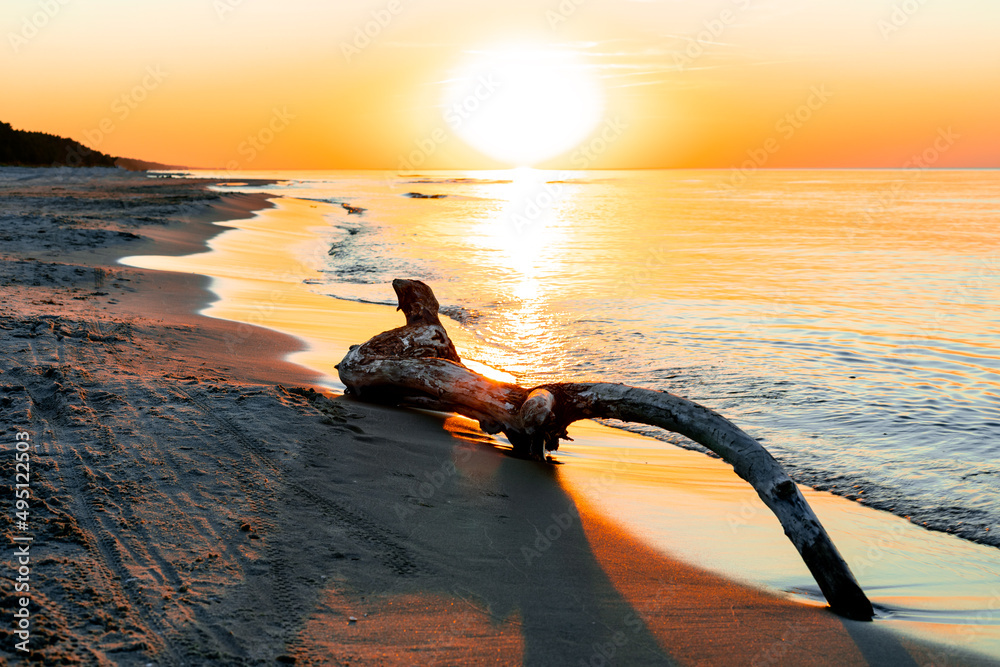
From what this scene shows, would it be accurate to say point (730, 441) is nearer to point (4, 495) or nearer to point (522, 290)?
point (4, 495)

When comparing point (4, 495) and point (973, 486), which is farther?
point (973, 486)

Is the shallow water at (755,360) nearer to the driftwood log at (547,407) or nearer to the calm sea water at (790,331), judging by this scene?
the calm sea water at (790,331)

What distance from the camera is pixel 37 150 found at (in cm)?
7581

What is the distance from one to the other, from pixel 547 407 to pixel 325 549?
2.20 metres

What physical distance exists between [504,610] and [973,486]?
3960 mm

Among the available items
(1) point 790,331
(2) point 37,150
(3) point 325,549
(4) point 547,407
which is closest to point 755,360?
(1) point 790,331

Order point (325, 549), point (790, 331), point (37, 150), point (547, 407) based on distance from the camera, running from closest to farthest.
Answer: point (325, 549)
point (547, 407)
point (790, 331)
point (37, 150)

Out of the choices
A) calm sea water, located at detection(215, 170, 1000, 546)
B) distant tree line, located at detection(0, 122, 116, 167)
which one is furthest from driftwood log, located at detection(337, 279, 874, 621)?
distant tree line, located at detection(0, 122, 116, 167)

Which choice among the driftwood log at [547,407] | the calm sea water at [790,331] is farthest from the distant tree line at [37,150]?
the driftwood log at [547,407]

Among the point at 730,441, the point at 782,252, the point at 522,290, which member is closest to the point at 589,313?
the point at 522,290

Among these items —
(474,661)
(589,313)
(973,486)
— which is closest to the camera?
(474,661)

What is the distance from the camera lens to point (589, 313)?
38.1 ft

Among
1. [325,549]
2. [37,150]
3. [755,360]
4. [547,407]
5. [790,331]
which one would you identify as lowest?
[325,549]

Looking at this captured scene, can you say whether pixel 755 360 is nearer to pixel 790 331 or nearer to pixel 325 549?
pixel 790 331
